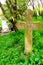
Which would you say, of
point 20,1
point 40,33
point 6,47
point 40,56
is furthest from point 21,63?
point 20,1

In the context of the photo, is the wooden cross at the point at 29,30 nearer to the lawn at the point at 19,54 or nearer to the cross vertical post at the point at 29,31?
the cross vertical post at the point at 29,31

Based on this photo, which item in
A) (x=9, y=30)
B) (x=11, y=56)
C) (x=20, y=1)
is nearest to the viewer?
(x=11, y=56)

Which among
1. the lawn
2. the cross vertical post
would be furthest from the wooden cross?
the lawn

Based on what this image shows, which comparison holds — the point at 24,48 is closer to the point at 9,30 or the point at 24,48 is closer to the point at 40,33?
the point at 40,33

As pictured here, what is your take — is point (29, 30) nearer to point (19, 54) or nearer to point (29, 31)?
point (29, 31)

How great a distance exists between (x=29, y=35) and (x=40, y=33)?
226cm

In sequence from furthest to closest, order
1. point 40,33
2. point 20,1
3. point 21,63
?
point 20,1, point 40,33, point 21,63

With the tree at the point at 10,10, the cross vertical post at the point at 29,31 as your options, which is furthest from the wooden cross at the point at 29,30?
the tree at the point at 10,10

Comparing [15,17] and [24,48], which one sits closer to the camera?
[24,48]

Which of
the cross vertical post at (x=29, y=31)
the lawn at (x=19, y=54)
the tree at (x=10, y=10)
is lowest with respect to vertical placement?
the lawn at (x=19, y=54)

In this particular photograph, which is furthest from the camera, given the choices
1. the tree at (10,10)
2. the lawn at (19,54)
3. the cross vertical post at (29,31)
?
the tree at (10,10)

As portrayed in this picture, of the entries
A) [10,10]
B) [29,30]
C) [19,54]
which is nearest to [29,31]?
[29,30]

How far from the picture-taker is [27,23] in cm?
612

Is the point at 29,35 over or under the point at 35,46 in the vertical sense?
over
